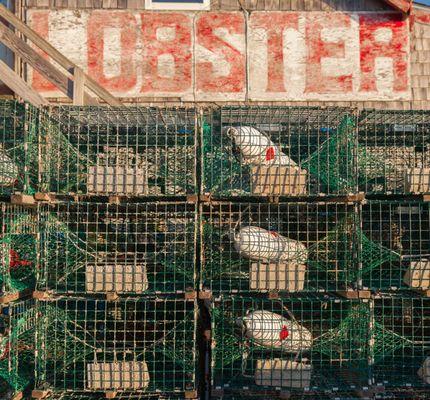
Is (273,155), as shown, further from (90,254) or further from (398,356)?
(398,356)

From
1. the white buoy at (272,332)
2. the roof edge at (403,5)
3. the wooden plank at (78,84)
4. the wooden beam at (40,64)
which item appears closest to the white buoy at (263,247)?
the white buoy at (272,332)

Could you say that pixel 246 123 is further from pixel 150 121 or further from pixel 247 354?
pixel 247 354

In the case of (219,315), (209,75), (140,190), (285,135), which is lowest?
(219,315)

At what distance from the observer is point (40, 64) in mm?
6105

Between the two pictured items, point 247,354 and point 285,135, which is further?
point 285,135

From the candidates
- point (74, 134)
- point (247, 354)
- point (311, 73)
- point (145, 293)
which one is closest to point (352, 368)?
point (247, 354)

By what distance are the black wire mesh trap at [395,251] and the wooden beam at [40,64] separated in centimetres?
373

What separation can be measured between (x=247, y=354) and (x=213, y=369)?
1.32 ft

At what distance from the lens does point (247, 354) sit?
527 centimetres

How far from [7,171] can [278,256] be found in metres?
2.83

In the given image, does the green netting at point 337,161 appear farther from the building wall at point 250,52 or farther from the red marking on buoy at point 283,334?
the building wall at point 250,52

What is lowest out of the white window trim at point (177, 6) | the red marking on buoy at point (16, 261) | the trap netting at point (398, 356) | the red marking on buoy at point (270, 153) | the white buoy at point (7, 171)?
the trap netting at point (398, 356)

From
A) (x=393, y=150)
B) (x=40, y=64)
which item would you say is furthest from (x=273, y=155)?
(x=40, y=64)

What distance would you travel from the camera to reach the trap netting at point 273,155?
16.7 feet
